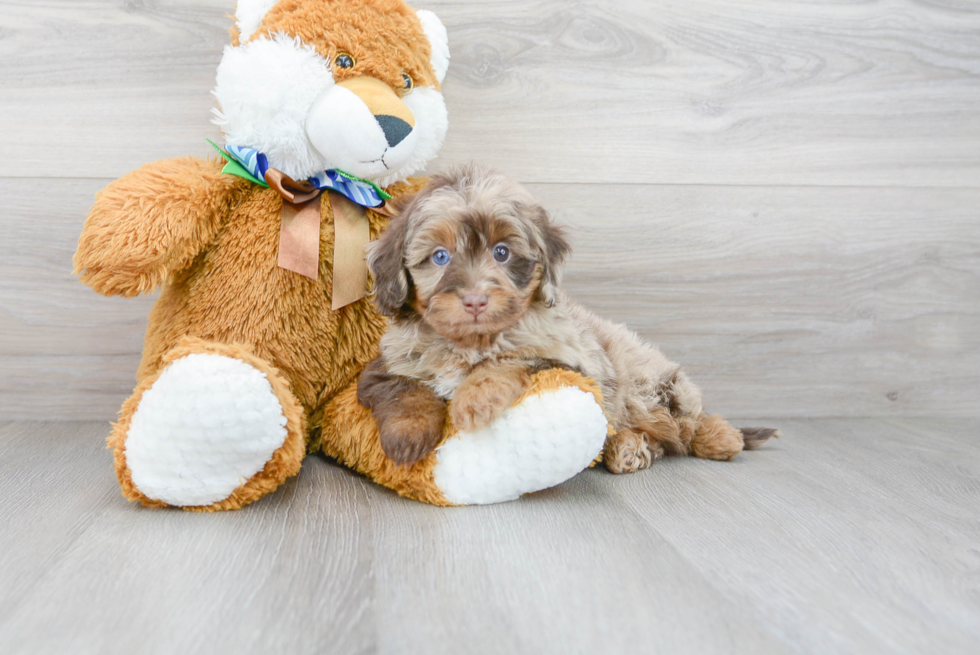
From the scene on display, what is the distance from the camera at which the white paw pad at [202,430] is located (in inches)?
51.3

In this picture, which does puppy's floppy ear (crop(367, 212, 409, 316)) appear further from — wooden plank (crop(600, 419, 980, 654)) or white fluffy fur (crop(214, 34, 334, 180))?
wooden plank (crop(600, 419, 980, 654))

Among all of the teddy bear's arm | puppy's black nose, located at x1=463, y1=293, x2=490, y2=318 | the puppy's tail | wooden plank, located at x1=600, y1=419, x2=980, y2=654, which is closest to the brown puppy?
puppy's black nose, located at x1=463, y1=293, x2=490, y2=318

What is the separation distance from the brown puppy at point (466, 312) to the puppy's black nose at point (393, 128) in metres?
0.16

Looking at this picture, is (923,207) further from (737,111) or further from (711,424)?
(711,424)

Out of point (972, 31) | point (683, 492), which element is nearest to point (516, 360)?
point (683, 492)

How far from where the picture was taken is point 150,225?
4.86 ft

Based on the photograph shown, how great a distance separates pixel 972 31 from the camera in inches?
88.3

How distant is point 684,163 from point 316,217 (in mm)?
1135

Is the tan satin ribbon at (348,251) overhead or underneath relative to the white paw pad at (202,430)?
overhead

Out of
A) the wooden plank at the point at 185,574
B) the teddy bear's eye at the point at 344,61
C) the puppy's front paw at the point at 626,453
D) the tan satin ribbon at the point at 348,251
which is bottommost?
the wooden plank at the point at 185,574

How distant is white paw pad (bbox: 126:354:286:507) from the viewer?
4.27 ft

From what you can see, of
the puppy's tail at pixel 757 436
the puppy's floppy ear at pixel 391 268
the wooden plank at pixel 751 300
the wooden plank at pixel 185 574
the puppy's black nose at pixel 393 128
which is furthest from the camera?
the wooden plank at pixel 751 300

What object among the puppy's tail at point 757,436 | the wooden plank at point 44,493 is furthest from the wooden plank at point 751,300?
the puppy's tail at point 757,436

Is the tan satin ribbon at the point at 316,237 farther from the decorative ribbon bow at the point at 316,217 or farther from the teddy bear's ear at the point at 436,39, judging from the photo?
the teddy bear's ear at the point at 436,39
